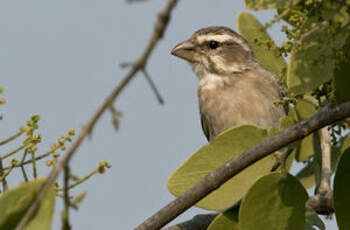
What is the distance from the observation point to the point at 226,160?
3.11 m

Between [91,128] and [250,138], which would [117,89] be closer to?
[91,128]

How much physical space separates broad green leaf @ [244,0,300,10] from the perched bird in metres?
3.72

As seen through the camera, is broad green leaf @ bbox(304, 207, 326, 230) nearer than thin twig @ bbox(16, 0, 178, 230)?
No

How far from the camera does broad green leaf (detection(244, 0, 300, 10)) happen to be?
2265mm

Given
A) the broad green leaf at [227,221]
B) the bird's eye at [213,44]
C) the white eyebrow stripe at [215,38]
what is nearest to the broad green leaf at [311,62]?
the broad green leaf at [227,221]

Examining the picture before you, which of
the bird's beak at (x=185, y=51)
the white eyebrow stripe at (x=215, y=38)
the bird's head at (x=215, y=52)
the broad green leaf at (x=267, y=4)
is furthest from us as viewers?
the white eyebrow stripe at (x=215, y=38)

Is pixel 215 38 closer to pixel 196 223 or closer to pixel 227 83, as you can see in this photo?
pixel 227 83

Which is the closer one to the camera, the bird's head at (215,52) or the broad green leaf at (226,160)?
the broad green leaf at (226,160)

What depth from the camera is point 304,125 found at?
239 centimetres

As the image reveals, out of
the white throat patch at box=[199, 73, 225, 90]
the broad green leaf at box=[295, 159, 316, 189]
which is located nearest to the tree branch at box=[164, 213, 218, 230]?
the broad green leaf at box=[295, 159, 316, 189]

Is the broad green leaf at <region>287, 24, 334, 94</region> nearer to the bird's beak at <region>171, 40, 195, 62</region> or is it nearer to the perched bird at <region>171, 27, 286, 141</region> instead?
the perched bird at <region>171, 27, 286, 141</region>

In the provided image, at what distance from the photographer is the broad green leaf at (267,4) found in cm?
227

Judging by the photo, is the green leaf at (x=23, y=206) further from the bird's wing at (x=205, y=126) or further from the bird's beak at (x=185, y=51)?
the bird's wing at (x=205, y=126)

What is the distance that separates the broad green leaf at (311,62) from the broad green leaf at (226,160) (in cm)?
47
